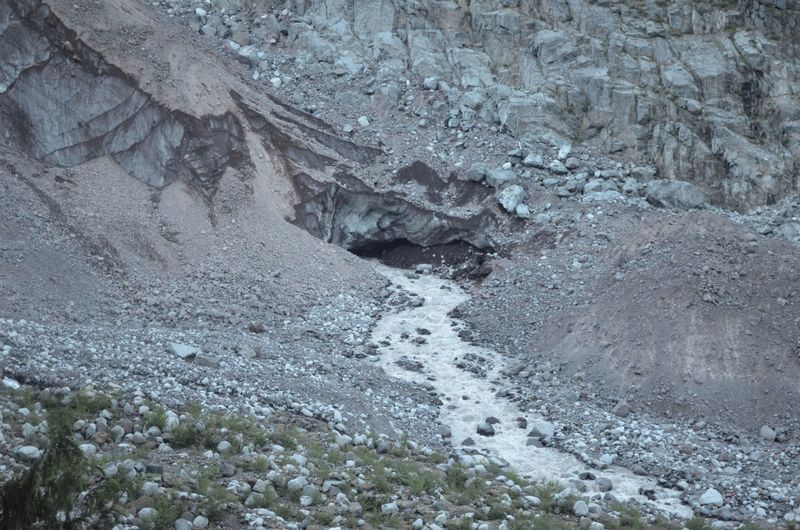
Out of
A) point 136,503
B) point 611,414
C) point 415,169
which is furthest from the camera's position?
point 415,169

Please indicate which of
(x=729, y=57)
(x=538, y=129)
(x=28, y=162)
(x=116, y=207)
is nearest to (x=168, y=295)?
(x=116, y=207)

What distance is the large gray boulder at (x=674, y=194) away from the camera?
29.2 m

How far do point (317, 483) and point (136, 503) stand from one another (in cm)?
288

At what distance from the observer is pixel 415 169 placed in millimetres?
30312

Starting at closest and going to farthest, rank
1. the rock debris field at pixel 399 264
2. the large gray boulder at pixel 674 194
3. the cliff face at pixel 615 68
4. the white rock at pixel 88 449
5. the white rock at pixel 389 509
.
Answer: the white rock at pixel 88 449 < the white rock at pixel 389 509 < the rock debris field at pixel 399 264 < the large gray boulder at pixel 674 194 < the cliff face at pixel 615 68

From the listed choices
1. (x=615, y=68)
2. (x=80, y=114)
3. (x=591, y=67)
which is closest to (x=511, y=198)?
(x=591, y=67)

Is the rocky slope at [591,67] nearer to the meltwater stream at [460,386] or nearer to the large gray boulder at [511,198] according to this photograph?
the large gray boulder at [511,198]

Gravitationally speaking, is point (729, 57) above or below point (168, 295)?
above

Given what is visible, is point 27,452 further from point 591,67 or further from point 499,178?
point 591,67

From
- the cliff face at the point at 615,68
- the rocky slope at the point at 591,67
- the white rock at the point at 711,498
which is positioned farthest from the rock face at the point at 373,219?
the white rock at the point at 711,498

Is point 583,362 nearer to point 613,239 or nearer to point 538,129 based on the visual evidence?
point 613,239

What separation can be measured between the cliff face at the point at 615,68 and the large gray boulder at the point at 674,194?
1.65 m

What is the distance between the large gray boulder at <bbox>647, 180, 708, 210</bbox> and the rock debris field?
0.36 ft

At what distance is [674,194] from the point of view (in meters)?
29.5
